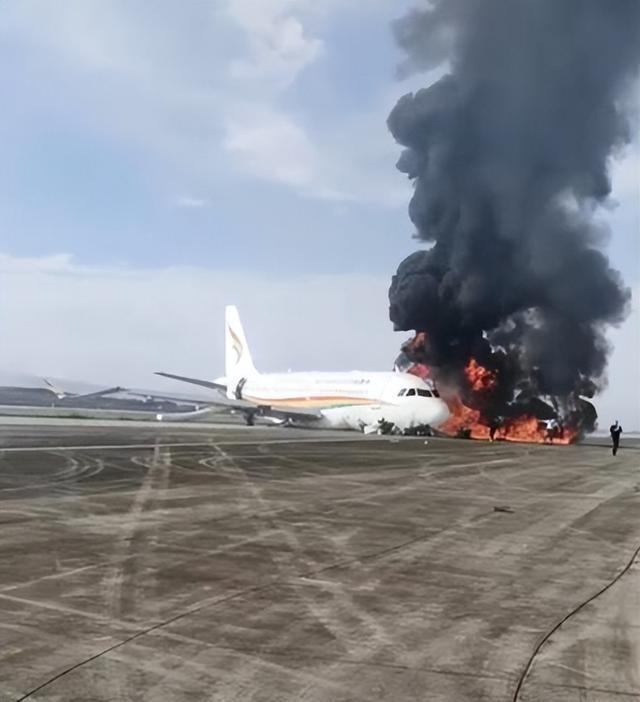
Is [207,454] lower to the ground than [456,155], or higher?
lower

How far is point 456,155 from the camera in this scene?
6288 centimetres

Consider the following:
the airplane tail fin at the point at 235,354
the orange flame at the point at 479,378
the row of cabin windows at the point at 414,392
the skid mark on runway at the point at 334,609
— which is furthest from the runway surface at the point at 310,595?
the airplane tail fin at the point at 235,354

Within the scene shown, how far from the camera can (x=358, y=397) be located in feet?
201

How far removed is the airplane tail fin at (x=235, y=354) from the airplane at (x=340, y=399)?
0.97 ft

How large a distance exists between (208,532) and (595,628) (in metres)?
6.08

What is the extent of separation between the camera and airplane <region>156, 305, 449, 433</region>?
5797 centimetres

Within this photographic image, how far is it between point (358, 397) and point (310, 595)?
5301 centimetres

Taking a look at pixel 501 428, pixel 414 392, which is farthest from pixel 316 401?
pixel 501 428

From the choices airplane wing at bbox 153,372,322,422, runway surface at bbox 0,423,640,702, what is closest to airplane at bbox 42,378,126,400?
airplane wing at bbox 153,372,322,422

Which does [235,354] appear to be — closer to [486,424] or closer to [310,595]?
[486,424]

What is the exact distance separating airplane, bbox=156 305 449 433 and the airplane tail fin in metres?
0.29

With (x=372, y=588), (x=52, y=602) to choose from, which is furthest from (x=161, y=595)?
(x=372, y=588)

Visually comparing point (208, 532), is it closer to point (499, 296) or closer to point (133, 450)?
point (133, 450)

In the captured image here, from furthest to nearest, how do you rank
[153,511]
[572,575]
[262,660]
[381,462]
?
[381,462] → [153,511] → [572,575] → [262,660]
